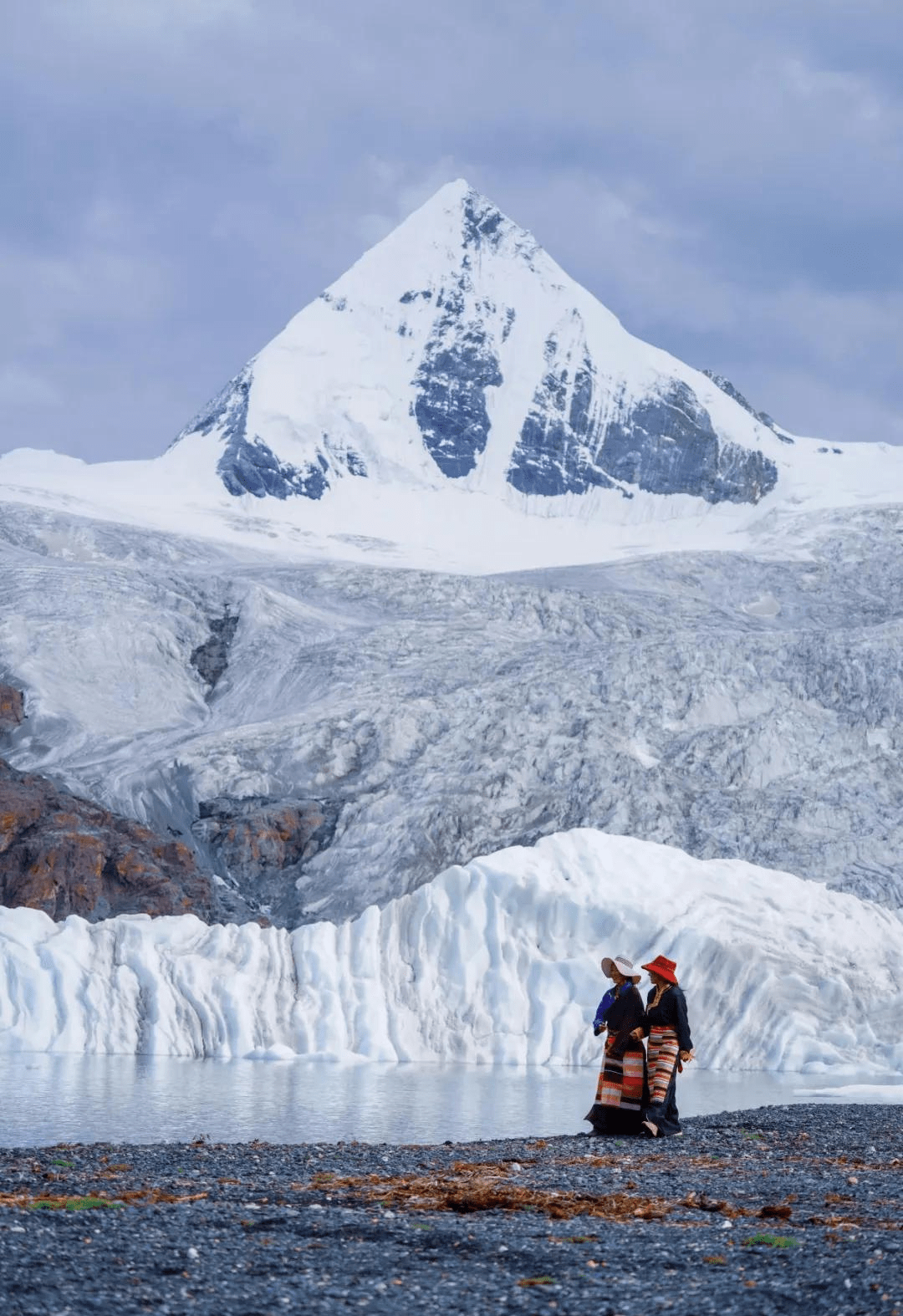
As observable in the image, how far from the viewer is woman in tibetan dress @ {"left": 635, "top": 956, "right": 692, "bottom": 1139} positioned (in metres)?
11.8

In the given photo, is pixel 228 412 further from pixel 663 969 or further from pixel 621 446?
Result: pixel 663 969

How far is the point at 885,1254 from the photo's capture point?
5688 mm

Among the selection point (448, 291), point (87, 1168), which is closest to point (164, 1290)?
point (87, 1168)

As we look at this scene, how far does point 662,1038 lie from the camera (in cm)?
1179

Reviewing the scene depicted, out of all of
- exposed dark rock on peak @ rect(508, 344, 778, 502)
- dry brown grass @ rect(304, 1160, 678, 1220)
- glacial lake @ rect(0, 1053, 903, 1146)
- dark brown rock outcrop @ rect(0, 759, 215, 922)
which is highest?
exposed dark rock on peak @ rect(508, 344, 778, 502)

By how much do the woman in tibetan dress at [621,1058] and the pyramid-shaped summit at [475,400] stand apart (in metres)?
122

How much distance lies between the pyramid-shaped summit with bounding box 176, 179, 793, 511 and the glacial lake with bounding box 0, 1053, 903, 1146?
111m

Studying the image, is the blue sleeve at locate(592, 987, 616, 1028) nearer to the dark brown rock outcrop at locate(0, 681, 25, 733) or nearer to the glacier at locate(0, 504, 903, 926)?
the glacier at locate(0, 504, 903, 926)

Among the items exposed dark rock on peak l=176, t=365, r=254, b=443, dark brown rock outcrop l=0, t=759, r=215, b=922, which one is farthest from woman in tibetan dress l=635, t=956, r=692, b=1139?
exposed dark rock on peak l=176, t=365, r=254, b=443

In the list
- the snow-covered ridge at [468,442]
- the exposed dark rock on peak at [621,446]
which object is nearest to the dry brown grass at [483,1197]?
the snow-covered ridge at [468,442]

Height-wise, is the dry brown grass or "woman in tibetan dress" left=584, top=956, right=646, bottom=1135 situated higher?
"woman in tibetan dress" left=584, top=956, right=646, bottom=1135

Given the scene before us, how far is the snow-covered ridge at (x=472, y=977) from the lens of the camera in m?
27.1

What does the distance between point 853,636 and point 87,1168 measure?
53.4 metres

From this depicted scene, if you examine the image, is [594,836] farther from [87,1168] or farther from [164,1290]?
[164,1290]
